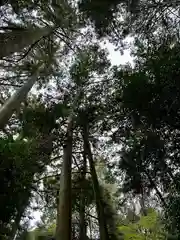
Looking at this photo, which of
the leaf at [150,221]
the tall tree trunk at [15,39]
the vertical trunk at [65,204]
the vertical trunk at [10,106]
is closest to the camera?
the vertical trunk at [65,204]

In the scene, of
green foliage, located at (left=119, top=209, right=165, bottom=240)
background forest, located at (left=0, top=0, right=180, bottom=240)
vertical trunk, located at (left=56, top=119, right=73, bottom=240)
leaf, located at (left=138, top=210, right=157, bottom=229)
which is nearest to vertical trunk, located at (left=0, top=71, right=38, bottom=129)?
background forest, located at (left=0, top=0, right=180, bottom=240)

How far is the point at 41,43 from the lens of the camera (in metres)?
11.1

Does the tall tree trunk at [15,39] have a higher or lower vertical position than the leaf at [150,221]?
higher

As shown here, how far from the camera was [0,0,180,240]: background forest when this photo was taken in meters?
5.79

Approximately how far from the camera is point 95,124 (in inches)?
328

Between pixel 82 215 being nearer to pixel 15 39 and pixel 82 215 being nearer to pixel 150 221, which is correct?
pixel 150 221

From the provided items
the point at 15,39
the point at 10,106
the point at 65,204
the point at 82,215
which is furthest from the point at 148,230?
the point at 15,39

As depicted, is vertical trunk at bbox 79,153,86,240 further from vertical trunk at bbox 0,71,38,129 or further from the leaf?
vertical trunk at bbox 0,71,38,129

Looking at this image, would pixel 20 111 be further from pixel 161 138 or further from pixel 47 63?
pixel 161 138

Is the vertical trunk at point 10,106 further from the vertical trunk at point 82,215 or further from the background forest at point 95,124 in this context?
the vertical trunk at point 82,215

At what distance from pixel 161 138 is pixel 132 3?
3.69m

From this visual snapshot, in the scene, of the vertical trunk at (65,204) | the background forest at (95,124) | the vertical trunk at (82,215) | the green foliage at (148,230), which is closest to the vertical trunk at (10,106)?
the background forest at (95,124)

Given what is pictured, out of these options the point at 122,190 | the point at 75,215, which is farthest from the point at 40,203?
the point at 122,190

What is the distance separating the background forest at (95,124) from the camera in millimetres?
5785
